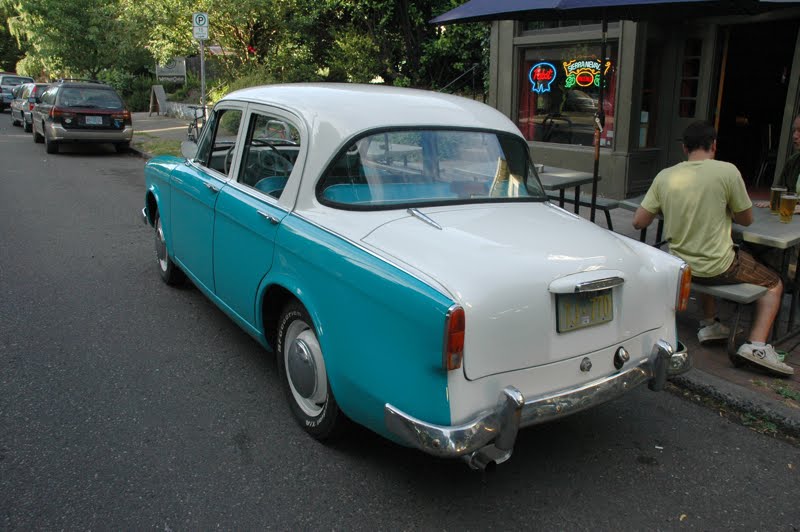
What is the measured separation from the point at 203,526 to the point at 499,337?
4.94 ft

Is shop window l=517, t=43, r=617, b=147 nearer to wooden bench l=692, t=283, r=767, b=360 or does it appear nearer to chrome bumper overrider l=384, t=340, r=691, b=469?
wooden bench l=692, t=283, r=767, b=360

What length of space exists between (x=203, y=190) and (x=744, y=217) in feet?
12.1

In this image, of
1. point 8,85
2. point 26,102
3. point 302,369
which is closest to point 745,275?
point 302,369

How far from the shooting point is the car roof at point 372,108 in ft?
12.1

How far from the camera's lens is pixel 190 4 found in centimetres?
1925

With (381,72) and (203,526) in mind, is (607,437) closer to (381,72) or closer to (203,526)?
(203,526)

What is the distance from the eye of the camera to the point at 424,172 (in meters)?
3.68

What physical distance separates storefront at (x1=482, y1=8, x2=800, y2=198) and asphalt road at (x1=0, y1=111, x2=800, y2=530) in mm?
6588

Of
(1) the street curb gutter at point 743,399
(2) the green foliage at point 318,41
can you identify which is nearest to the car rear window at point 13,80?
(2) the green foliage at point 318,41

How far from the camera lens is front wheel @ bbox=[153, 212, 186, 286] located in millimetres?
5934

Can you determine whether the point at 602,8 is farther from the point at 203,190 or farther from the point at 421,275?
the point at 421,275

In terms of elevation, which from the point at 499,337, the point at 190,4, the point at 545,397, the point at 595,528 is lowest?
the point at 595,528

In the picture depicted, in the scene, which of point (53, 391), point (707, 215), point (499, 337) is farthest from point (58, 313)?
point (707, 215)

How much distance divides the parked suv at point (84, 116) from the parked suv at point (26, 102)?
9.16 feet
